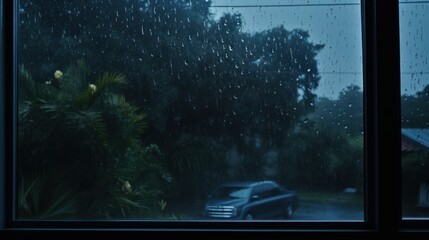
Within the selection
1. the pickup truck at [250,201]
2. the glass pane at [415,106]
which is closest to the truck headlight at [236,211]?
the pickup truck at [250,201]

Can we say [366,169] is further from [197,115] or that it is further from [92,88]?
[92,88]

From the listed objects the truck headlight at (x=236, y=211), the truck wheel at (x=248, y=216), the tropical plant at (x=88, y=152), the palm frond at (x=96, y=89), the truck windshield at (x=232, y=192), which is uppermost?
the palm frond at (x=96, y=89)

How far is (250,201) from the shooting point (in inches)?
92.6

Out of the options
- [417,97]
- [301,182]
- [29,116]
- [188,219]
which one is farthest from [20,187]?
[417,97]

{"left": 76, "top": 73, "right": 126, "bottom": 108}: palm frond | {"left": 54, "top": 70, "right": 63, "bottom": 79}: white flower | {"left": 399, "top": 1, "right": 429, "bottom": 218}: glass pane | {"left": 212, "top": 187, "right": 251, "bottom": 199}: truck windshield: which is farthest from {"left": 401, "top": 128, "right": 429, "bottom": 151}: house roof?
{"left": 54, "top": 70, "right": 63, "bottom": 79}: white flower

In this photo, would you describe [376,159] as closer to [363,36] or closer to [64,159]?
[363,36]

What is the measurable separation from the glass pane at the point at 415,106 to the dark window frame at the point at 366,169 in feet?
0.34

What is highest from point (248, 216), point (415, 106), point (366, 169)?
point (415, 106)

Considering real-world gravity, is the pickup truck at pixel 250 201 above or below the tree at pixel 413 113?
below

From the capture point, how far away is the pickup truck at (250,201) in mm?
2342

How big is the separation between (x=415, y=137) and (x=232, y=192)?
0.79 meters

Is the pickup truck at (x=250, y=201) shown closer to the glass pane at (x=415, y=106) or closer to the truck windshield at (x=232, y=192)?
the truck windshield at (x=232, y=192)

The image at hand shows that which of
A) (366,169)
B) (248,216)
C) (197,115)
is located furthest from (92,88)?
(366,169)

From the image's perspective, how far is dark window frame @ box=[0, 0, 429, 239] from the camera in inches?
87.4
